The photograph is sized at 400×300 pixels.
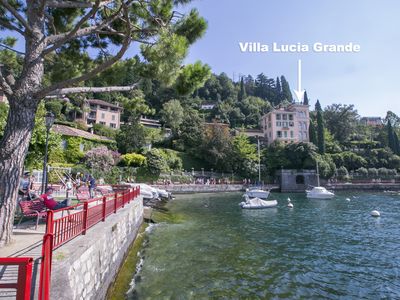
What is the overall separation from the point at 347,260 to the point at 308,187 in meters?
44.3

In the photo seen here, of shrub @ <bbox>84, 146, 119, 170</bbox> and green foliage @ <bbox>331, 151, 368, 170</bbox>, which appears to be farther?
green foliage @ <bbox>331, 151, 368, 170</bbox>

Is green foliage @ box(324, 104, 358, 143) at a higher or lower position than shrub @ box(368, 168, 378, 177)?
higher

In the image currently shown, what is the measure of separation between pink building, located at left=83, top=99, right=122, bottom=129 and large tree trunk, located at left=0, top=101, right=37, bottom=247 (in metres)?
56.0

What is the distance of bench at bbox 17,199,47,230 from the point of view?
7352 mm

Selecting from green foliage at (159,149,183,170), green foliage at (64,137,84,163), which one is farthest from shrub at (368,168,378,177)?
green foliage at (64,137,84,163)

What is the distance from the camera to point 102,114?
200 feet

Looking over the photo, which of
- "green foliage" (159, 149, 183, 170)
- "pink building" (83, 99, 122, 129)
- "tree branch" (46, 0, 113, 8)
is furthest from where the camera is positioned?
"pink building" (83, 99, 122, 129)

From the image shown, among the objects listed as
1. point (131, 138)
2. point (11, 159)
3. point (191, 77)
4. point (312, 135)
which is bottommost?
point (11, 159)

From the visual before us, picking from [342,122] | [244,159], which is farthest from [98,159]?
[342,122]

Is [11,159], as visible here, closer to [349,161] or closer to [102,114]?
[102,114]

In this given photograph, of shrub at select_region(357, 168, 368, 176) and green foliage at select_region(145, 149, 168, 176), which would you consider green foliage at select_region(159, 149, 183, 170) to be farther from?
shrub at select_region(357, 168, 368, 176)

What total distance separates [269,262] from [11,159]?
872cm

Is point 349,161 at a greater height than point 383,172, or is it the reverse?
point 349,161

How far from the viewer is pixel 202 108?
92250 millimetres
